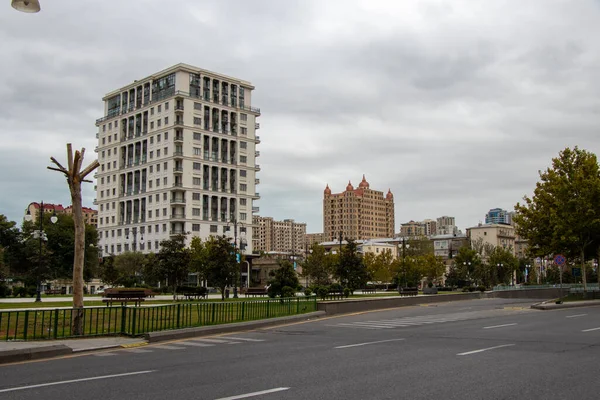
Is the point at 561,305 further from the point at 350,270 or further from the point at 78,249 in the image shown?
the point at 78,249

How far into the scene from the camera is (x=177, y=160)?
9856cm

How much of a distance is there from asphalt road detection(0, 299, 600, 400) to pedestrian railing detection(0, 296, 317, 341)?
1949mm

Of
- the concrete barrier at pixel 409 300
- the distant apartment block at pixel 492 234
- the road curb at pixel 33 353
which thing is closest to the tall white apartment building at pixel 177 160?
the concrete barrier at pixel 409 300

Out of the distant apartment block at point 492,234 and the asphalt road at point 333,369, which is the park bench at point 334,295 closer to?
the asphalt road at point 333,369

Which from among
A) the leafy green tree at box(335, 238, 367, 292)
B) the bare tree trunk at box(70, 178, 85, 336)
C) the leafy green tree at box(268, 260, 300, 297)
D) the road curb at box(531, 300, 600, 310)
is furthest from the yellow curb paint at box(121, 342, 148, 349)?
the leafy green tree at box(335, 238, 367, 292)

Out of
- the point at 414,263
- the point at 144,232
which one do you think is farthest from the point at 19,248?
the point at 414,263

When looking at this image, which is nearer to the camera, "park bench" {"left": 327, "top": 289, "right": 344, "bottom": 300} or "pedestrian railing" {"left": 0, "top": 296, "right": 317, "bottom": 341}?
"pedestrian railing" {"left": 0, "top": 296, "right": 317, "bottom": 341}

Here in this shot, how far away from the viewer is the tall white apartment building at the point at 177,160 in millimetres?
98562

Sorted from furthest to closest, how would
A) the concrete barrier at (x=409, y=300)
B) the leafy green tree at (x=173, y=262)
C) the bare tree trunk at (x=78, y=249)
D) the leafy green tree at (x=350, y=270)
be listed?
the leafy green tree at (x=350, y=270)
the leafy green tree at (x=173, y=262)
the concrete barrier at (x=409, y=300)
the bare tree trunk at (x=78, y=249)

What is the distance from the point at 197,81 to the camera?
102 meters

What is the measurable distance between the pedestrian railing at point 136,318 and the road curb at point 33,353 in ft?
5.59

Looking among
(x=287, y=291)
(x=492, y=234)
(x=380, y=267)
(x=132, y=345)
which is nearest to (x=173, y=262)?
(x=287, y=291)

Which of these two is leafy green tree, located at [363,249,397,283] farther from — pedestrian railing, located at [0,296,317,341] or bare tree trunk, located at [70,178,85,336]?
bare tree trunk, located at [70,178,85,336]

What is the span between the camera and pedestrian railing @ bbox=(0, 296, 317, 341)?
16.1 metres
